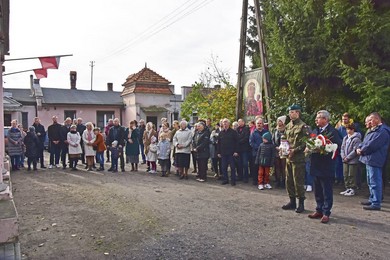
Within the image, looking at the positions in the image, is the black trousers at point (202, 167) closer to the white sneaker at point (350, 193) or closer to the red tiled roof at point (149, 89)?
the white sneaker at point (350, 193)

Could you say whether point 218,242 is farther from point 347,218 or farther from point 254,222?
point 347,218

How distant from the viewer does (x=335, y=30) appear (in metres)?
9.19

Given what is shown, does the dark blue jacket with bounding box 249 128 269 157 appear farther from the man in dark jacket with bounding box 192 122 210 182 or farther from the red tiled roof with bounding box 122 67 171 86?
the red tiled roof with bounding box 122 67 171 86

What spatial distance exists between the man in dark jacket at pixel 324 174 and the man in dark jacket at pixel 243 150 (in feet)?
12.1

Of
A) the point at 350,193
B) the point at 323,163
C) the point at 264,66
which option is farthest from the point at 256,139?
the point at 323,163

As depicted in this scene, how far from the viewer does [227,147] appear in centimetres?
949

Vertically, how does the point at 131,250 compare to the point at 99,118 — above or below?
below

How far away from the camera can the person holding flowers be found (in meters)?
5.68

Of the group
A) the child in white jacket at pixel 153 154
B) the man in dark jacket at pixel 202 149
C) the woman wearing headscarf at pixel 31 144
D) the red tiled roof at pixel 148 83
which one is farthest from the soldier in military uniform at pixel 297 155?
the red tiled roof at pixel 148 83

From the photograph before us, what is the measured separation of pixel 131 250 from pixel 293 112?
3872 millimetres

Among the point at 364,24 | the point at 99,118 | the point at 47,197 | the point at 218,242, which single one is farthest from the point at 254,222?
the point at 99,118

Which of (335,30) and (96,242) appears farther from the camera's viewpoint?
(335,30)

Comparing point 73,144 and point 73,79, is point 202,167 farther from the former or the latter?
point 73,79

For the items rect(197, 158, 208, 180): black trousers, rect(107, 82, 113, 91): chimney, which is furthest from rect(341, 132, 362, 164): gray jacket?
rect(107, 82, 113, 91): chimney
